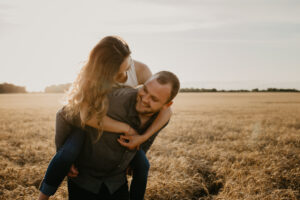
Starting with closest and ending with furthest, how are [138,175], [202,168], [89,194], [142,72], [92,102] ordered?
[92,102] < [89,194] < [138,175] < [142,72] < [202,168]

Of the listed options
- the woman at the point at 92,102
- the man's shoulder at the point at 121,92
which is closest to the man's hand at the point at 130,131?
the woman at the point at 92,102

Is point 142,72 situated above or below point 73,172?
above

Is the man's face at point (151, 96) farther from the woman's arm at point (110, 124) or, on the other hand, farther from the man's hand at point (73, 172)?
the man's hand at point (73, 172)

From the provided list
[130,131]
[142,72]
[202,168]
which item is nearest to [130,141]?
[130,131]

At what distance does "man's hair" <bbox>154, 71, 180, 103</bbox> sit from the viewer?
242 centimetres

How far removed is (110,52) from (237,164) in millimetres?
3205

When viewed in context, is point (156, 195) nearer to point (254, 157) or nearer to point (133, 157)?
point (133, 157)

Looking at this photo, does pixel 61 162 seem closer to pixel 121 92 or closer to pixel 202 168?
pixel 121 92

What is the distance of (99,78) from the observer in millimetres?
2242

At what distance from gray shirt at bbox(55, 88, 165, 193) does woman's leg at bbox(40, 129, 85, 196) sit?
13 cm

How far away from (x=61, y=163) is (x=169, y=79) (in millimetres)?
1287

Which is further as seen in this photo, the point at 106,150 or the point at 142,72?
the point at 142,72

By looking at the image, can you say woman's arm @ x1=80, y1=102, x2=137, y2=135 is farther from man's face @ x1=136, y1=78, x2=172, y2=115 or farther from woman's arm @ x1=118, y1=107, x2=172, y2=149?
man's face @ x1=136, y1=78, x2=172, y2=115

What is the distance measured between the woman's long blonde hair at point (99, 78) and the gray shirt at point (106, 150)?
137 mm
